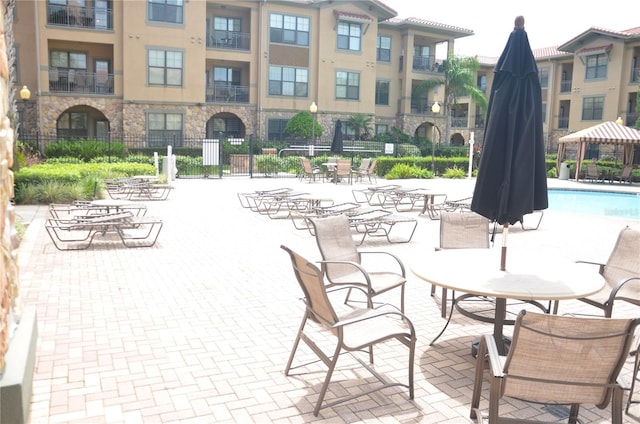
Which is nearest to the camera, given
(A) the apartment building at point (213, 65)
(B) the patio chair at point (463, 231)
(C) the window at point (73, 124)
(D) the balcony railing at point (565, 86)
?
(B) the patio chair at point (463, 231)

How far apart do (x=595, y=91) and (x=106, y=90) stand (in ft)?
106

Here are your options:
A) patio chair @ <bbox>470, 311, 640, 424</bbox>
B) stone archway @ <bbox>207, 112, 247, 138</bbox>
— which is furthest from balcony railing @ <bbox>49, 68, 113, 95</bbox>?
patio chair @ <bbox>470, 311, 640, 424</bbox>

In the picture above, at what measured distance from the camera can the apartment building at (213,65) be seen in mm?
27630

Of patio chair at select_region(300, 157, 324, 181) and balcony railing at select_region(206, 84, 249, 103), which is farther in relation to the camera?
balcony railing at select_region(206, 84, 249, 103)

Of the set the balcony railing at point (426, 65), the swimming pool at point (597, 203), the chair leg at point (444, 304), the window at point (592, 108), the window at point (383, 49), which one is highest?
the window at point (383, 49)

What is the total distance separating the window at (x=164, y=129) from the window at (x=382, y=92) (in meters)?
14.2

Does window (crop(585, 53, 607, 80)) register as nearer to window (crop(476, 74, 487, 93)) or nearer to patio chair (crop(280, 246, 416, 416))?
window (crop(476, 74, 487, 93))

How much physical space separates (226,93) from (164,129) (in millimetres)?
4409

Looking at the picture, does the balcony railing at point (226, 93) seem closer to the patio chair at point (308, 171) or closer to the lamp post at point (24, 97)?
the patio chair at point (308, 171)

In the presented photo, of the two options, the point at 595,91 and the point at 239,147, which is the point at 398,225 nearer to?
the point at 239,147

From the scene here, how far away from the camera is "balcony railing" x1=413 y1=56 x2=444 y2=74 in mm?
38125

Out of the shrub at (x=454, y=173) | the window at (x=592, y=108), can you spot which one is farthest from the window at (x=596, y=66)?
the shrub at (x=454, y=173)

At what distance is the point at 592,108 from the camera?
39344 mm

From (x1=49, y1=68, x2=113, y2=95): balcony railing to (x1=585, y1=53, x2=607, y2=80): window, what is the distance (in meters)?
32.2
